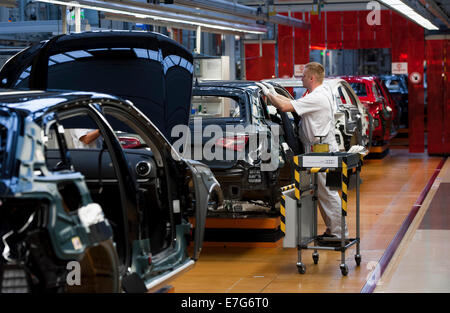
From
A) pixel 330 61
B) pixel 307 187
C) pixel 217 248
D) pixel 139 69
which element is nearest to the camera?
pixel 139 69

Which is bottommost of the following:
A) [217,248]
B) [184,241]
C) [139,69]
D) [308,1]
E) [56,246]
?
[217,248]

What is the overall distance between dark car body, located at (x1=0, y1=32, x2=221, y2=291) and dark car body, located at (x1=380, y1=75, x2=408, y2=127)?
17357mm

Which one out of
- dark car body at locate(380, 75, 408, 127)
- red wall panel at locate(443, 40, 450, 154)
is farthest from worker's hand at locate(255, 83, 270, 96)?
dark car body at locate(380, 75, 408, 127)

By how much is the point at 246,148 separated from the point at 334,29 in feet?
51.3

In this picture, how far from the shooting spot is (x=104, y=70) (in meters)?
5.49

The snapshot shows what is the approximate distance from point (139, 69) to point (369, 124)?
29.4 ft

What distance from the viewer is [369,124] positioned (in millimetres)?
13922

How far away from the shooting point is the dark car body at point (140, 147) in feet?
13.9

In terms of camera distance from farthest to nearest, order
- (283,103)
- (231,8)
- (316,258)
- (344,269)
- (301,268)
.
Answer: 1. (231,8)
2. (283,103)
3. (316,258)
4. (301,268)
5. (344,269)

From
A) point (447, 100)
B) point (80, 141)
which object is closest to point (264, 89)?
point (80, 141)

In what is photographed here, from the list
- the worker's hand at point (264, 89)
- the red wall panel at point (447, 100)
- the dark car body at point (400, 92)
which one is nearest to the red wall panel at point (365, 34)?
the dark car body at point (400, 92)

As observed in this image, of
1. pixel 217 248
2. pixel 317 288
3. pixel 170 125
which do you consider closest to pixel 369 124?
pixel 217 248

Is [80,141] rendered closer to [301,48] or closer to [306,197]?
[306,197]
